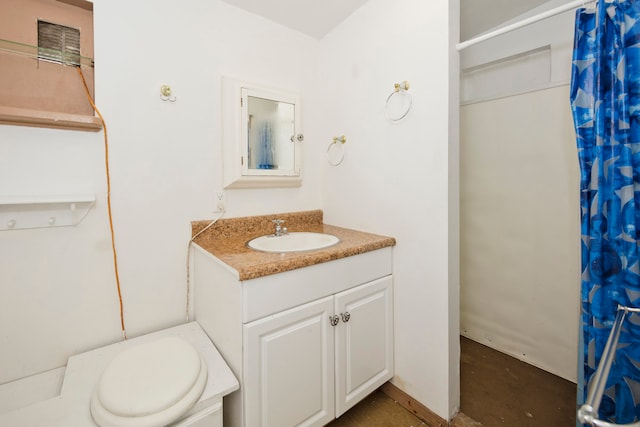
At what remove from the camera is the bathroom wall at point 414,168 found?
1.28 meters

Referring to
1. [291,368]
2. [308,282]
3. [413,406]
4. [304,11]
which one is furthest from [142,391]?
[304,11]

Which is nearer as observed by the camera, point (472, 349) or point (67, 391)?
point (67, 391)

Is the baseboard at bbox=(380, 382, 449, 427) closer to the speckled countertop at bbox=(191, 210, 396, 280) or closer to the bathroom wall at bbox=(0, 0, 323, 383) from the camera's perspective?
the speckled countertop at bbox=(191, 210, 396, 280)

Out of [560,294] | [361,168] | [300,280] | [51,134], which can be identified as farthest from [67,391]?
[560,294]

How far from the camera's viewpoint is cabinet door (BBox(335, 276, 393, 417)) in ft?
4.21

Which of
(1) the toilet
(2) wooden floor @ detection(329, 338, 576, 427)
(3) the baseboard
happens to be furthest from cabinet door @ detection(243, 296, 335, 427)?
(3) the baseboard

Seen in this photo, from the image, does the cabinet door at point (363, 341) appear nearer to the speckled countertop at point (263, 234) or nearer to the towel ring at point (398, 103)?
the speckled countertop at point (263, 234)

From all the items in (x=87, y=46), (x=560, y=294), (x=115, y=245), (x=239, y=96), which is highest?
(x=87, y=46)

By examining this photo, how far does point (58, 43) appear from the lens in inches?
47.3

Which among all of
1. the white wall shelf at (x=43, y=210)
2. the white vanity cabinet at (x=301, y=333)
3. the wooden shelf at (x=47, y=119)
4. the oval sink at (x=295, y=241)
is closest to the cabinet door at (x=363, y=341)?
the white vanity cabinet at (x=301, y=333)

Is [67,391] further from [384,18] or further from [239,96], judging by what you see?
[384,18]

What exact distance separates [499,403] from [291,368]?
116 centimetres

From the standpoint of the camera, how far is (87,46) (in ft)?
4.14

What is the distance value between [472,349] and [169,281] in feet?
6.52
